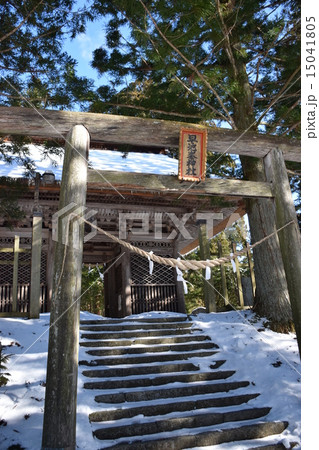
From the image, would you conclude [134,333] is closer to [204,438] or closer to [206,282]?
[206,282]

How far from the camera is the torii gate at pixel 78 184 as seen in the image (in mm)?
3885

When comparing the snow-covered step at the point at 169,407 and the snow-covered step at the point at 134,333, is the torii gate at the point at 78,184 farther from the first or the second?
the snow-covered step at the point at 134,333

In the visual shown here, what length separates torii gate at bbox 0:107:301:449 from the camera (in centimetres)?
389

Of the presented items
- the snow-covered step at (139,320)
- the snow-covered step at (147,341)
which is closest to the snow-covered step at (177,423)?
the snow-covered step at (147,341)

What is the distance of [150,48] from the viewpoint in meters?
6.55

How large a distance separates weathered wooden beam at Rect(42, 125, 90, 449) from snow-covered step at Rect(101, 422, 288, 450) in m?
0.58

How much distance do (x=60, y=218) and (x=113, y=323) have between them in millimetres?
3824

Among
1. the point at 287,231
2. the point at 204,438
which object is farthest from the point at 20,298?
the point at 287,231

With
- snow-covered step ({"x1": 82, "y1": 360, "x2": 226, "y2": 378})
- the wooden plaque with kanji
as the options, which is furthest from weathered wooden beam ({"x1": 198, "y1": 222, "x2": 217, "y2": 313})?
the wooden plaque with kanji

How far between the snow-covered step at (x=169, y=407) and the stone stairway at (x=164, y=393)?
1 cm

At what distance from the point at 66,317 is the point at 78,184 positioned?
65.0 inches

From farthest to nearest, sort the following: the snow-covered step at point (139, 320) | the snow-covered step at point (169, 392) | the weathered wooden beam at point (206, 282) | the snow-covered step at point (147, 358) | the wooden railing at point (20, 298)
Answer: the wooden railing at point (20, 298)
the weathered wooden beam at point (206, 282)
the snow-covered step at point (139, 320)
the snow-covered step at point (147, 358)
the snow-covered step at point (169, 392)
